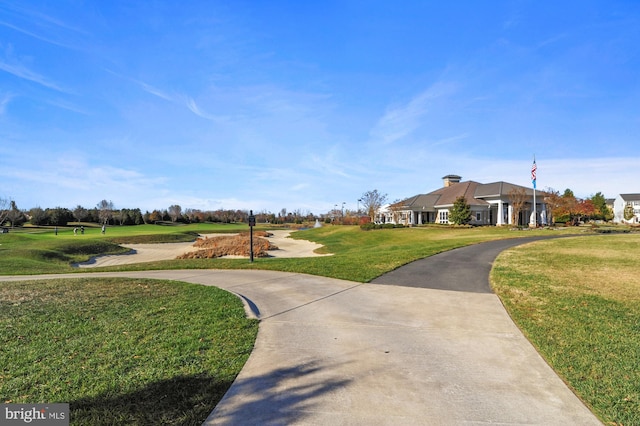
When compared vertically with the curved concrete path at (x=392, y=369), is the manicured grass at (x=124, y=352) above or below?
above

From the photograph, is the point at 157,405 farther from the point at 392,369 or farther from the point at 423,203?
the point at 423,203

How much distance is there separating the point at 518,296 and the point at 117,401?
29.7 feet

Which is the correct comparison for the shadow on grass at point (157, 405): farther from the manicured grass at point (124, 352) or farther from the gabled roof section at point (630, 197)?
the gabled roof section at point (630, 197)

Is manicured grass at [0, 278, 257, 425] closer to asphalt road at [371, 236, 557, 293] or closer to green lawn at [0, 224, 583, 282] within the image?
asphalt road at [371, 236, 557, 293]

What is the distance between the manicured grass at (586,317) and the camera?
4174 mm

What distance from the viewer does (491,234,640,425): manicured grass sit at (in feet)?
13.7

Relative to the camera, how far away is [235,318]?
22.3 ft

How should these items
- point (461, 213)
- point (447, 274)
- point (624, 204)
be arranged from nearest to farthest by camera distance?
point (447, 274), point (461, 213), point (624, 204)

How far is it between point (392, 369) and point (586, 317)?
205 inches

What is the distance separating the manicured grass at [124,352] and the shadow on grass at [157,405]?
1cm

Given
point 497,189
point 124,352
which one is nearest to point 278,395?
point 124,352

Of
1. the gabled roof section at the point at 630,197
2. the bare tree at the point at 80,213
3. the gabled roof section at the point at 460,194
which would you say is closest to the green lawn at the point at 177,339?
the gabled roof section at the point at 460,194

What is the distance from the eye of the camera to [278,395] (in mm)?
3885

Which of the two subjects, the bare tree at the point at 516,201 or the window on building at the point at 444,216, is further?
the window on building at the point at 444,216
